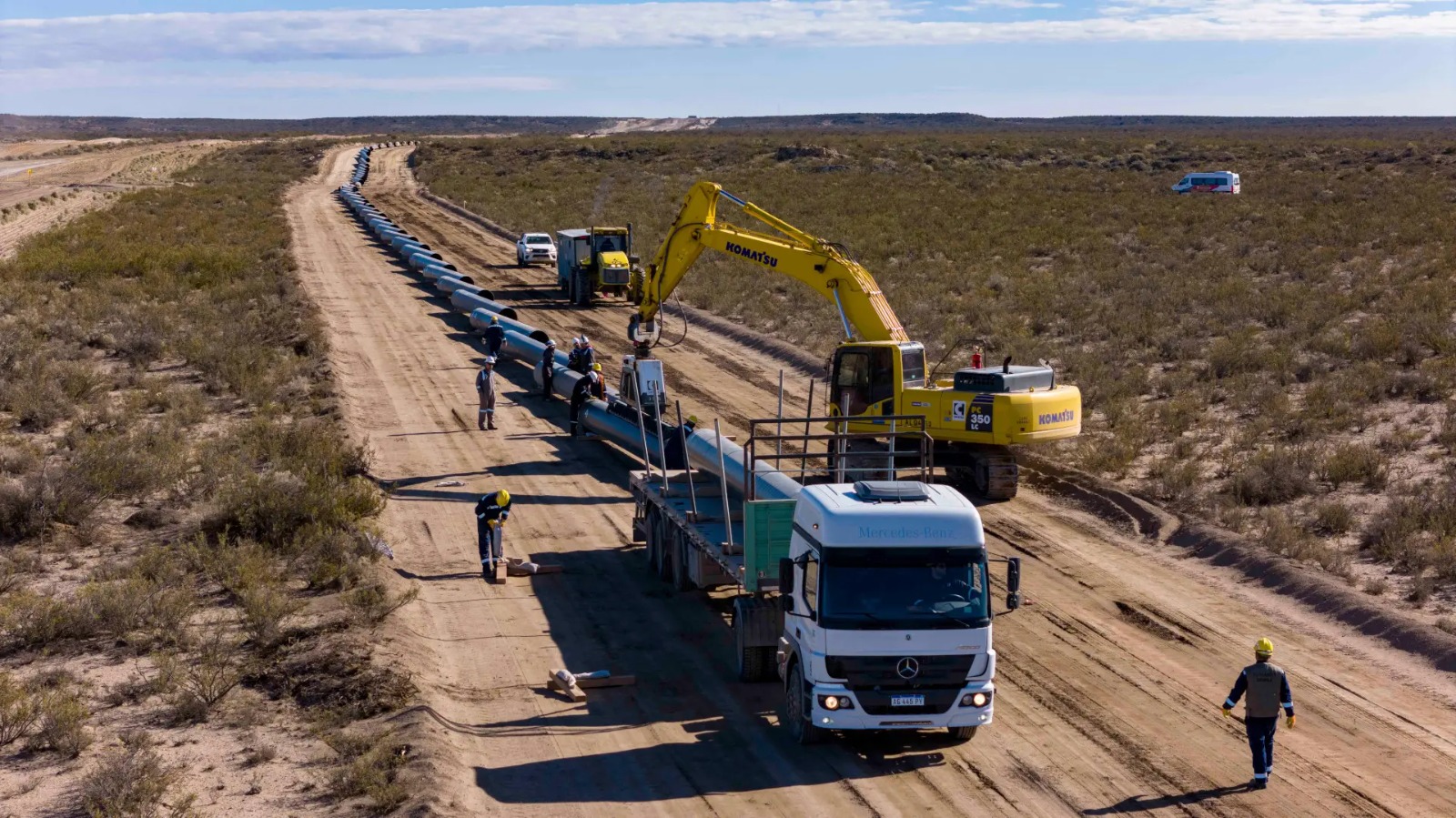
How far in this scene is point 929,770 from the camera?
13391 millimetres

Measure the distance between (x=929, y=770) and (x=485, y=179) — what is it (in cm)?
9255

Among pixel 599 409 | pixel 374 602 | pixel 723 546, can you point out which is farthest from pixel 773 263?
pixel 374 602

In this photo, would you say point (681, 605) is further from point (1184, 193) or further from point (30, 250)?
point (1184, 193)

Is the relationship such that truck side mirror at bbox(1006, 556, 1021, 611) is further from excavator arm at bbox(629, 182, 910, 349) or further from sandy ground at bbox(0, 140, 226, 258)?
sandy ground at bbox(0, 140, 226, 258)

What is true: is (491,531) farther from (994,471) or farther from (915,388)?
(994,471)

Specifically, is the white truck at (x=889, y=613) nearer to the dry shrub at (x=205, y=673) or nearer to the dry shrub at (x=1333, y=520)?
the dry shrub at (x=205, y=673)

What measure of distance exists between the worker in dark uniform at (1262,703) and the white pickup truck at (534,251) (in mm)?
48229

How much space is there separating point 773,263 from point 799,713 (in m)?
14.2

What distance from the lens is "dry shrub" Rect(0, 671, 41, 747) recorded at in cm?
1342

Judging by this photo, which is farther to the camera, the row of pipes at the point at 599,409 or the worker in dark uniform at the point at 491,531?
the worker in dark uniform at the point at 491,531

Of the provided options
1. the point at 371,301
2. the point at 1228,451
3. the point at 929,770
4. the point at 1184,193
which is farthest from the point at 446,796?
the point at 1184,193

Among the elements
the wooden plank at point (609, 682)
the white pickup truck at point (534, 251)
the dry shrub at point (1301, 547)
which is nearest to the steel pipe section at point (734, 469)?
the wooden plank at point (609, 682)

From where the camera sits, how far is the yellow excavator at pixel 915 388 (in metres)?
23.2

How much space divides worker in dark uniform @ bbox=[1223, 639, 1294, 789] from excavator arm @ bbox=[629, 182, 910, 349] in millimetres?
13169
